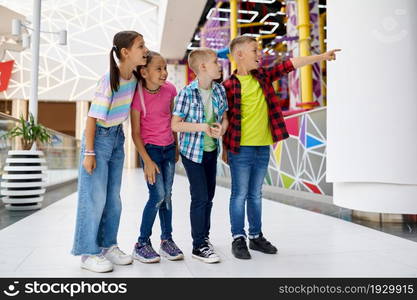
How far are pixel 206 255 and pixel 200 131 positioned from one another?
0.68 metres

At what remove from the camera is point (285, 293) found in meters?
1.52

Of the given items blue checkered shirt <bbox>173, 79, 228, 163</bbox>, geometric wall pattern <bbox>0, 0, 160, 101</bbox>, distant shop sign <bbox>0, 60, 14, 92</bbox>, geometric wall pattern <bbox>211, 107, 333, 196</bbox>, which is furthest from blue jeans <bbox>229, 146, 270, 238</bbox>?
distant shop sign <bbox>0, 60, 14, 92</bbox>

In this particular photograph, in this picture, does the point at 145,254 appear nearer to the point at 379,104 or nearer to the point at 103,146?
the point at 103,146

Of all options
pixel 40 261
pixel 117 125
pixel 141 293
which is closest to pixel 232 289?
pixel 141 293

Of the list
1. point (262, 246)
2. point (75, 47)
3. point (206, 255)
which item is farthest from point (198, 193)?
point (75, 47)

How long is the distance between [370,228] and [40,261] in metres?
2.43

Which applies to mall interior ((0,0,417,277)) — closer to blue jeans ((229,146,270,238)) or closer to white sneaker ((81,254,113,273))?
white sneaker ((81,254,113,273))

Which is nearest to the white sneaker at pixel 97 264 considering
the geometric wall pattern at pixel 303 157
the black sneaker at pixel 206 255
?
the black sneaker at pixel 206 255

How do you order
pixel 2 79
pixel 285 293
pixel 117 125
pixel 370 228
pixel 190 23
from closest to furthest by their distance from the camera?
pixel 285 293
pixel 117 125
pixel 370 228
pixel 190 23
pixel 2 79

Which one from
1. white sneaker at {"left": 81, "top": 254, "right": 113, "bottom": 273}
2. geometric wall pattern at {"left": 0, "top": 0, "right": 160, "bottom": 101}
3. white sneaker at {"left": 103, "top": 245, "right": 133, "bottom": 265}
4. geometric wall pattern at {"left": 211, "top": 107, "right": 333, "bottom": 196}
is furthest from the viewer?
geometric wall pattern at {"left": 0, "top": 0, "right": 160, "bottom": 101}

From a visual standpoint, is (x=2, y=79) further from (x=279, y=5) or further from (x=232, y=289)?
(x=232, y=289)

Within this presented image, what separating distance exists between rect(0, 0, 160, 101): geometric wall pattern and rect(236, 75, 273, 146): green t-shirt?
52.8ft

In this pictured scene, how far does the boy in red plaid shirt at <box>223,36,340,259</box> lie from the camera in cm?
219

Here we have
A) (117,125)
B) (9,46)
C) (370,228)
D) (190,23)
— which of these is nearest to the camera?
(117,125)
